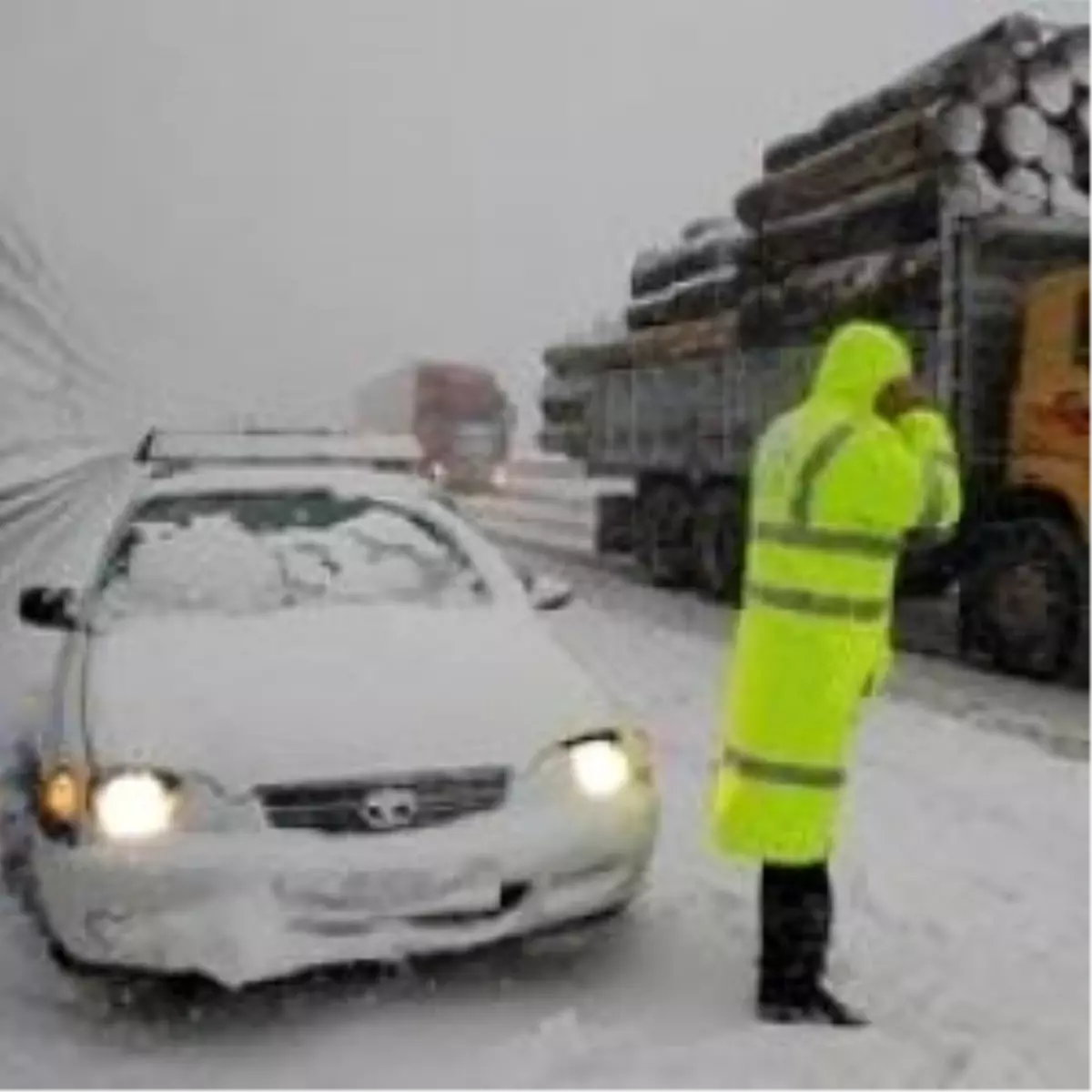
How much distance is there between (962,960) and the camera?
616cm

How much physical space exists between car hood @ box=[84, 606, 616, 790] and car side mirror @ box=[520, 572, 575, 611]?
0.28 m

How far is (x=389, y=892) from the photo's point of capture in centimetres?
550

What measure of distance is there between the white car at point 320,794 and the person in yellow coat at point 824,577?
21.8 inches

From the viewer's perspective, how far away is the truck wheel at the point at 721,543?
18.2 metres

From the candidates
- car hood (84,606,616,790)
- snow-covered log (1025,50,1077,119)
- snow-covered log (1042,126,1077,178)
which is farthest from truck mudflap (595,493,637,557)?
car hood (84,606,616,790)

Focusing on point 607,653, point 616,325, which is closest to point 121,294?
point 616,325

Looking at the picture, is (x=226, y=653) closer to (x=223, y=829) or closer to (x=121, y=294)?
(x=223, y=829)

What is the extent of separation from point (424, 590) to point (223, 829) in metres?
1.88

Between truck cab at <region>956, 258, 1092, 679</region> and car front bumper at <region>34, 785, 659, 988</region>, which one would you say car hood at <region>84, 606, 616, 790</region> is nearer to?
car front bumper at <region>34, 785, 659, 988</region>

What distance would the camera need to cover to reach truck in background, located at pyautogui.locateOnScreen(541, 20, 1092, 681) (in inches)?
514

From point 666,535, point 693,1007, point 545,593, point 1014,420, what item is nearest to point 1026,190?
point 1014,420

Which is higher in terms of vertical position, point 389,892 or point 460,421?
point 460,421

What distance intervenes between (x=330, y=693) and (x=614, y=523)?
1691 cm

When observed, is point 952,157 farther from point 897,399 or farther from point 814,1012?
point 814,1012
